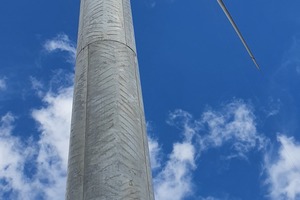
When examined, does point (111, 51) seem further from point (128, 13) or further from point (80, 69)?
point (128, 13)

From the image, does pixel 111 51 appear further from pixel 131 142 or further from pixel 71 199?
pixel 71 199

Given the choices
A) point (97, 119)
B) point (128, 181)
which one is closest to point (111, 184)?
point (128, 181)

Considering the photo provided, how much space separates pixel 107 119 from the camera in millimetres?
7559

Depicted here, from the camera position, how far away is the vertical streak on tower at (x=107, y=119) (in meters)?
6.88

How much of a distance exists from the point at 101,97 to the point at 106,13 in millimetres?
2747

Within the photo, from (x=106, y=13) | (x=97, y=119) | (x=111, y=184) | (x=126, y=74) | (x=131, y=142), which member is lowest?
(x=111, y=184)

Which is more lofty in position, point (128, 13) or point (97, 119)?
point (128, 13)

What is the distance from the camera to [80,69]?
8992 mm

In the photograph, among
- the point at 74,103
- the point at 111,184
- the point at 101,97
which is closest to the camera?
the point at 111,184

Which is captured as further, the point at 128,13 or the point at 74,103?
the point at 128,13

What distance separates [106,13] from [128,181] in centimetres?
454

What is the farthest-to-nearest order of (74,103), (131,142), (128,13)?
(128,13)
(74,103)
(131,142)

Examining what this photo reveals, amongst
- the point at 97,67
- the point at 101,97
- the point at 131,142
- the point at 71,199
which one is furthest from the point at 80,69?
the point at 71,199

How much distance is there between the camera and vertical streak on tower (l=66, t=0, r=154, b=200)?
6.88 m
